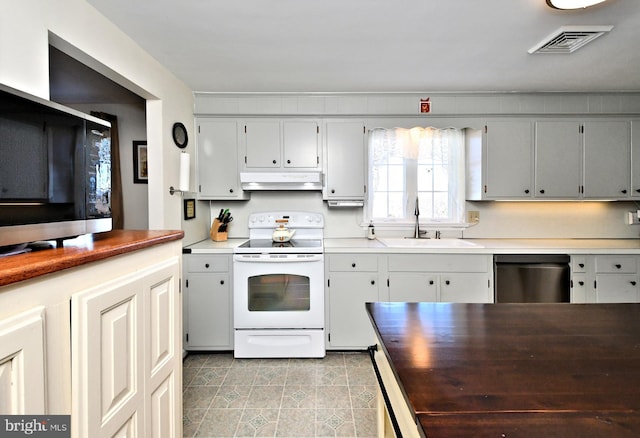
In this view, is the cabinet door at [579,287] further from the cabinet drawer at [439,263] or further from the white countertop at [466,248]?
the cabinet drawer at [439,263]

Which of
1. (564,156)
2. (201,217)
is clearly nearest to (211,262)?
A: (201,217)

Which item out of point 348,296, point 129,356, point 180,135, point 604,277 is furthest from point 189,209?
point 604,277

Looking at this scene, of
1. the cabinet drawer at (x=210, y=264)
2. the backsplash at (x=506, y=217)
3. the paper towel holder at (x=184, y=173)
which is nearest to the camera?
the paper towel holder at (x=184, y=173)

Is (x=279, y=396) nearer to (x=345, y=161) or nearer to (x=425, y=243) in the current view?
(x=425, y=243)

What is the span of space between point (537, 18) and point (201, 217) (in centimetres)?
297

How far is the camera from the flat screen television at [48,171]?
0.80 meters

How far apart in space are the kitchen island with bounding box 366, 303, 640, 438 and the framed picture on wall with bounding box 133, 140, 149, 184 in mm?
A: 2720

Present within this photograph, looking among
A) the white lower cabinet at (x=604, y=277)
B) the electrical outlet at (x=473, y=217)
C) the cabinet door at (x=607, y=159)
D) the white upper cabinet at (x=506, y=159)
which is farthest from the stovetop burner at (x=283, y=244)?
the cabinet door at (x=607, y=159)

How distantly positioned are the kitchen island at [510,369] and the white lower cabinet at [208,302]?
1790 mm

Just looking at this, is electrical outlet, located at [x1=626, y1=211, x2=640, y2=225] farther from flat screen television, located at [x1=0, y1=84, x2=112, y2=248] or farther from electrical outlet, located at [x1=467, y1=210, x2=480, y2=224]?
flat screen television, located at [x1=0, y1=84, x2=112, y2=248]

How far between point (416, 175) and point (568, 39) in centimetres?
158

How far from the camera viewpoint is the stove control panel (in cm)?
327

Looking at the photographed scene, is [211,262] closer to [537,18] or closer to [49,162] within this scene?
[49,162]

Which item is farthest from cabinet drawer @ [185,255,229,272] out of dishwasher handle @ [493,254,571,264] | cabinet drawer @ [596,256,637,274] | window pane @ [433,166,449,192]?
cabinet drawer @ [596,256,637,274]
